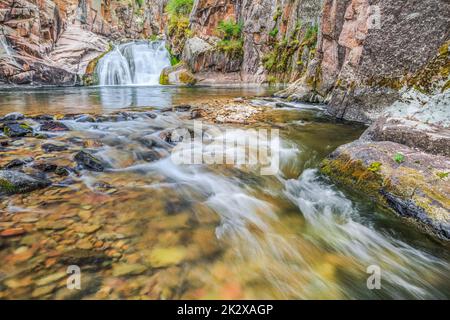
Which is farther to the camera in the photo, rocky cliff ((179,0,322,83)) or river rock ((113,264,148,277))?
rocky cliff ((179,0,322,83))

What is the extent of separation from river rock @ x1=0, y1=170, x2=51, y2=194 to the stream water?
0.14 meters

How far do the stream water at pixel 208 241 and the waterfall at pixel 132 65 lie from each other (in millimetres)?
23183

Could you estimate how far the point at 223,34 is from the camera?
28188 millimetres

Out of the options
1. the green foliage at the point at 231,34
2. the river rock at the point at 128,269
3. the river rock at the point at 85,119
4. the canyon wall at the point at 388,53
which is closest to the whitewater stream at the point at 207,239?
the river rock at the point at 128,269

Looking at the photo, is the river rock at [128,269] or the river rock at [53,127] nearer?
the river rock at [128,269]

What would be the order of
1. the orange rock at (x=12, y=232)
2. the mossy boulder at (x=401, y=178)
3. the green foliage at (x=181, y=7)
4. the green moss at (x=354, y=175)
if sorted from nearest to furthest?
the orange rock at (x=12, y=232), the mossy boulder at (x=401, y=178), the green moss at (x=354, y=175), the green foliage at (x=181, y=7)

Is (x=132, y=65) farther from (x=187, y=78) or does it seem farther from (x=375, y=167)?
(x=375, y=167)

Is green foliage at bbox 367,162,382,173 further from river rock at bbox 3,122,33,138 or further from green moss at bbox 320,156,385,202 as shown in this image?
river rock at bbox 3,122,33,138

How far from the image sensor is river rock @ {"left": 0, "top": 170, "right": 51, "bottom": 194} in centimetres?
294

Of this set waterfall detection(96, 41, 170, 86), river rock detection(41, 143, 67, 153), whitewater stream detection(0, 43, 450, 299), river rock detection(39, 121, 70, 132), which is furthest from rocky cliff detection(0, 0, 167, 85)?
whitewater stream detection(0, 43, 450, 299)

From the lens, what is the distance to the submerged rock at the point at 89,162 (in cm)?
383

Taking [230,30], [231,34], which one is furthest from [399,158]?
[230,30]

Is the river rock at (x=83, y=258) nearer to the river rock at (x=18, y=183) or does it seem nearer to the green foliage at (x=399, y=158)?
the river rock at (x=18, y=183)

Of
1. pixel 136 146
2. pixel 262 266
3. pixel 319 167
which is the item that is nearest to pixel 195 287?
pixel 262 266
